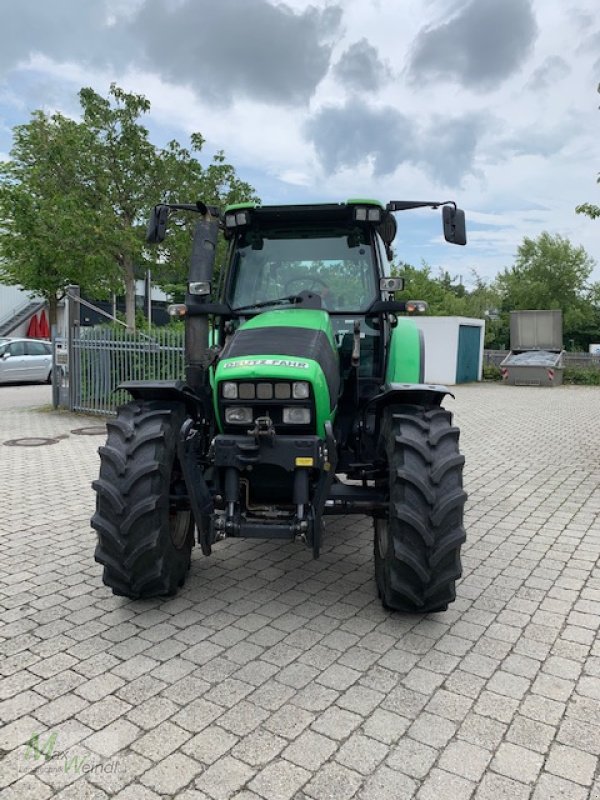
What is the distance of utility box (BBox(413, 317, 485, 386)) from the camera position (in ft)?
77.1

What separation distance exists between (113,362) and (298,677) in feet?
32.1

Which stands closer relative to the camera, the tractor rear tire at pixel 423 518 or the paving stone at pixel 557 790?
the paving stone at pixel 557 790

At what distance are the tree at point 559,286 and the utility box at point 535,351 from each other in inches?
855

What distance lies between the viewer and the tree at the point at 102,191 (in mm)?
12711

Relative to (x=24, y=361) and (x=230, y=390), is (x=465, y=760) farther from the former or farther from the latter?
(x=24, y=361)

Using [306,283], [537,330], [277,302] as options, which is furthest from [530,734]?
[537,330]

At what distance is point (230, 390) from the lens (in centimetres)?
377

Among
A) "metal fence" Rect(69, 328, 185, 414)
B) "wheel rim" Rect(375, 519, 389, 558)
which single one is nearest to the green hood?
"wheel rim" Rect(375, 519, 389, 558)

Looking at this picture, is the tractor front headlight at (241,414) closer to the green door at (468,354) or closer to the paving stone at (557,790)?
the paving stone at (557,790)

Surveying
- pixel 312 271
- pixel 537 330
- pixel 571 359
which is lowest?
pixel 571 359

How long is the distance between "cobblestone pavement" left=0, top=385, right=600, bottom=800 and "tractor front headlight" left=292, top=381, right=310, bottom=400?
1.36m

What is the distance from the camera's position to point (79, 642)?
11.9 ft

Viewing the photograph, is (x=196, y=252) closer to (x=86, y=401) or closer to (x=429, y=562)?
(x=429, y=562)

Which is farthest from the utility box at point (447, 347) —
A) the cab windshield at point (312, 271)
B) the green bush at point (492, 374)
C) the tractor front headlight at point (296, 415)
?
the tractor front headlight at point (296, 415)
